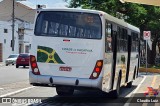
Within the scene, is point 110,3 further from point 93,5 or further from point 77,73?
point 77,73

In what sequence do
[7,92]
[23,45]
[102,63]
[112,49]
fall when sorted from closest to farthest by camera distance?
1. [102,63]
2. [112,49]
3. [7,92]
4. [23,45]

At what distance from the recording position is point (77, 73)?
13148 mm

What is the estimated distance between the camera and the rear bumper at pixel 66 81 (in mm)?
12969

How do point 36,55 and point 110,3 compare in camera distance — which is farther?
point 110,3

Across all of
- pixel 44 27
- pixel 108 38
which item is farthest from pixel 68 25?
pixel 108 38

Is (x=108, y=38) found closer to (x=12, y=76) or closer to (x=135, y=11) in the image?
(x=12, y=76)

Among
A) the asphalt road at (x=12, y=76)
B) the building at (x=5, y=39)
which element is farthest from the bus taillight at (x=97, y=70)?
the building at (x=5, y=39)

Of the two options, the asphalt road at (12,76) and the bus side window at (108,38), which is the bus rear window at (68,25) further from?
the asphalt road at (12,76)

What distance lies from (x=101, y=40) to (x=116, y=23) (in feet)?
7.47

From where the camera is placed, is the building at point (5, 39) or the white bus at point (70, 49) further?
the building at point (5, 39)

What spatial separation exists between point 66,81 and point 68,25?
1693 mm

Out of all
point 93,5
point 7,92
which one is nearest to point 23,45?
point 93,5

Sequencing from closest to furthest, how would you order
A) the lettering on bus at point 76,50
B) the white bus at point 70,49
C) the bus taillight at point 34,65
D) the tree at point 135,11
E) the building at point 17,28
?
the white bus at point 70,49 < the lettering on bus at point 76,50 < the bus taillight at point 34,65 < the tree at point 135,11 < the building at point 17,28

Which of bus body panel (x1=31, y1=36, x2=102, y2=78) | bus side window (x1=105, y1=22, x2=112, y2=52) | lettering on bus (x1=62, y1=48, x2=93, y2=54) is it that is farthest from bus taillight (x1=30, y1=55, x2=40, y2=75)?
bus side window (x1=105, y1=22, x2=112, y2=52)
